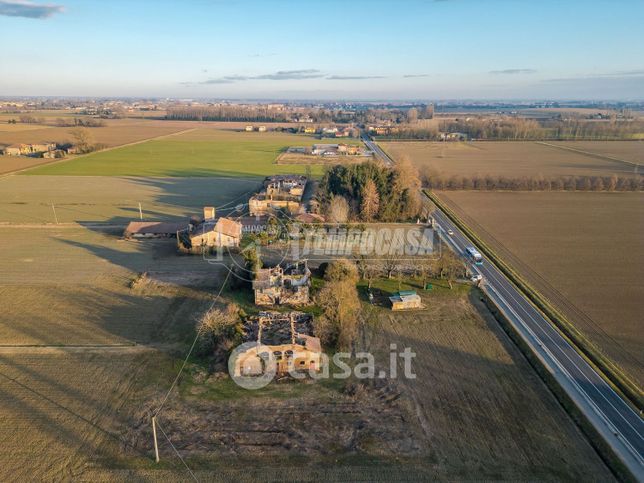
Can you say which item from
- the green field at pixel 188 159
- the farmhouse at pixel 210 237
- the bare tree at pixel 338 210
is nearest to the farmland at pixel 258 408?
the farmhouse at pixel 210 237

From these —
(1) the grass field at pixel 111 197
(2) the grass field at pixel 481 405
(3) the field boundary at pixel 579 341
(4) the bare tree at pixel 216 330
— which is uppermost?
(1) the grass field at pixel 111 197

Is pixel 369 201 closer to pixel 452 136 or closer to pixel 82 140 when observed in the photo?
pixel 82 140

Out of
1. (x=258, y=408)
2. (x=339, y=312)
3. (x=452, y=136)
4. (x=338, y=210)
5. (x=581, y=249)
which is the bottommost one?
(x=258, y=408)

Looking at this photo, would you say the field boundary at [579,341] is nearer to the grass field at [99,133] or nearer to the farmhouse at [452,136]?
the farmhouse at [452,136]

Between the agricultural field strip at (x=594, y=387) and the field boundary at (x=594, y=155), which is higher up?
the field boundary at (x=594, y=155)

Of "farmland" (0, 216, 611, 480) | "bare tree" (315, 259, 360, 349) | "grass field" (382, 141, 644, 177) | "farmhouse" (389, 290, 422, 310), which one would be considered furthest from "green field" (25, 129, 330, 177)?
"farmland" (0, 216, 611, 480)

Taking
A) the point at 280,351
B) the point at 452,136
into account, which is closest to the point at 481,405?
the point at 280,351
